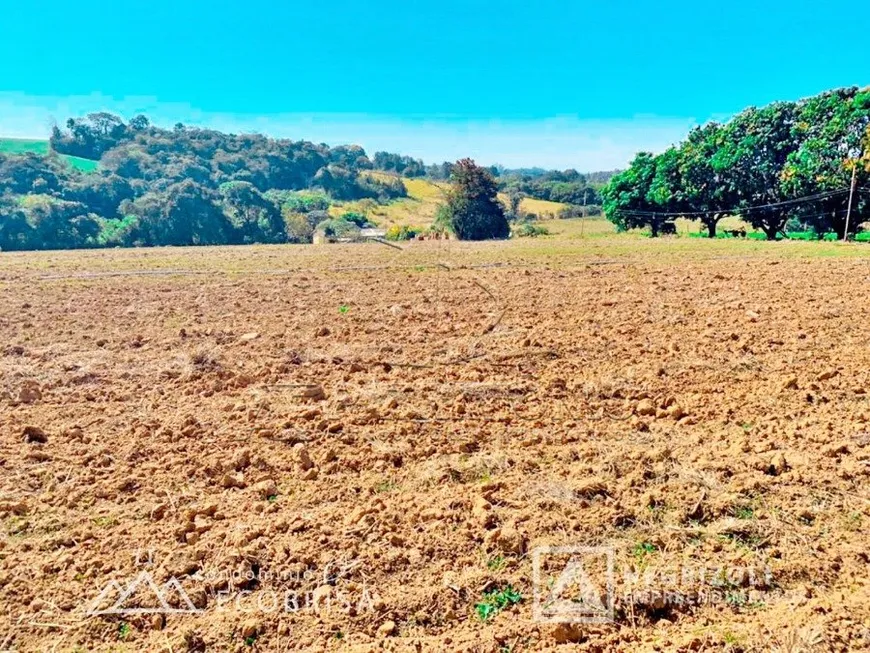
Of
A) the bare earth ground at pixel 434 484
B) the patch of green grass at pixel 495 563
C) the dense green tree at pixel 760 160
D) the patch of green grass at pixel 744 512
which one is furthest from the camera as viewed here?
the dense green tree at pixel 760 160

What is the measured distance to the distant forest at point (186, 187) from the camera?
50625mm

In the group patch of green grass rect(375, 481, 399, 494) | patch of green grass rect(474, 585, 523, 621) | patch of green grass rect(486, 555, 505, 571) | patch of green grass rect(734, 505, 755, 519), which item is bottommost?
patch of green grass rect(474, 585, 523, 621)

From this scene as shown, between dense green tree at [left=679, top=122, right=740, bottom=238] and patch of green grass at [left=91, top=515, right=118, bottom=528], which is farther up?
dense green tree at [left=679, top=122, right=740, bottom=238]

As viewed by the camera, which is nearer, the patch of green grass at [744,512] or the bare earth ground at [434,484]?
the bare earth ground at [434,484]

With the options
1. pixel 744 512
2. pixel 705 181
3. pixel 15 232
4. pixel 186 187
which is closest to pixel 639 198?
pixel 705 181

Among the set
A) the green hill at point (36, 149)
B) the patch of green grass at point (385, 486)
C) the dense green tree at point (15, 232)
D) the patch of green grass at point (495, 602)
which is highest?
the green hill at point (36, 149)

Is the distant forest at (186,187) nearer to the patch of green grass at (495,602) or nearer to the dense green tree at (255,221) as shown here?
the dense green tree at (255,221)

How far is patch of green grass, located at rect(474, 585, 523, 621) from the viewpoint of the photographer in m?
2.72

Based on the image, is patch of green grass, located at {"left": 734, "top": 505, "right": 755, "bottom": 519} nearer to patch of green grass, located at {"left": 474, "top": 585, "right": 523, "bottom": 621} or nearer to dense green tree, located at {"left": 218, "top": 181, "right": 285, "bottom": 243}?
patch of green grass, located at {"left": 474, "top": 585, "right": 523, "bottom": 621}

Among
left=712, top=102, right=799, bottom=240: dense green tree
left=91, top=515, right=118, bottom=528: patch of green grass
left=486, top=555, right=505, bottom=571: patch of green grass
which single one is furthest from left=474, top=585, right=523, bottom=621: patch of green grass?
left=712, top=102, right=799, bottom=240: dense green tree

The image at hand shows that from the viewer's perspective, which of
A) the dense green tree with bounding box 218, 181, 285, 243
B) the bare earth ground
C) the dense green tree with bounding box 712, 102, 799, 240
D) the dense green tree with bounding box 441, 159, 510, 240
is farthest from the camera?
the dense green tree with bounding box 218, 181, 285, 243

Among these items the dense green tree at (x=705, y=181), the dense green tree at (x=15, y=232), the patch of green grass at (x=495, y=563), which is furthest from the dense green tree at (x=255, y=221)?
the patch of green grass at (x=495, y=563)

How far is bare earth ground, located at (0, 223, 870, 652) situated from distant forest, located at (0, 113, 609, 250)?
4918 cm

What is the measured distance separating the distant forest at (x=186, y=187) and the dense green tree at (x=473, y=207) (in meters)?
11.6
